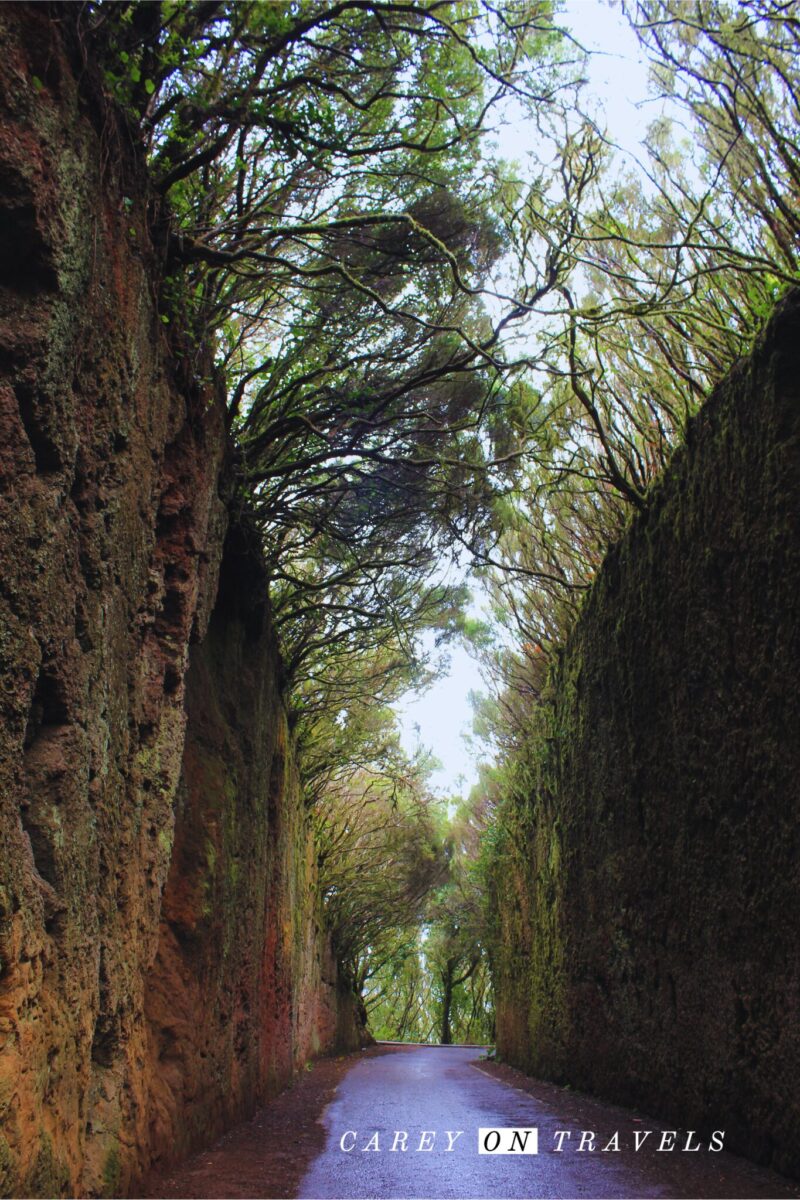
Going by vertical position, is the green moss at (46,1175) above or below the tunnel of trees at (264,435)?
below

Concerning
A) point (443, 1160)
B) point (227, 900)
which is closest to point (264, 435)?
point (227, 900)

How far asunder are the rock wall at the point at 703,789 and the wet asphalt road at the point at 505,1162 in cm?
33

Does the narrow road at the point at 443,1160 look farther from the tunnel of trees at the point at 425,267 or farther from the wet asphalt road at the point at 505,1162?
the tunnel of trees at the point at 425,267

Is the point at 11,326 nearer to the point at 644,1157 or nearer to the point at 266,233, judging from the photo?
the point at 266,233

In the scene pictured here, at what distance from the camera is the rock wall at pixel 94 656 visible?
9.21 ft

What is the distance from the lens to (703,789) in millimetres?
6184

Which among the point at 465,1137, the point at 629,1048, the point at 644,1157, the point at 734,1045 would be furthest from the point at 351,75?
the point at 629,1048

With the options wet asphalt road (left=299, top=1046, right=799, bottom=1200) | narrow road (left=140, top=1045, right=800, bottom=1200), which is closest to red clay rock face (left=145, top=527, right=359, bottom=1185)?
narrow road (left=140, top=1045, right=800, bottom=1200)

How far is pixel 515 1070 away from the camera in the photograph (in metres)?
15.2

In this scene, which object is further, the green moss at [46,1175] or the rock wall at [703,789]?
the rock wall at [703,789]

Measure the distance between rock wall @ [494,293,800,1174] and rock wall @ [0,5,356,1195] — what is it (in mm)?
3300

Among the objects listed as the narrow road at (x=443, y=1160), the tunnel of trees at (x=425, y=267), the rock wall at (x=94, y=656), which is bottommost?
the narrow road at (x=443, y=1160)

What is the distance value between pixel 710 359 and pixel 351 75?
10.5 feet

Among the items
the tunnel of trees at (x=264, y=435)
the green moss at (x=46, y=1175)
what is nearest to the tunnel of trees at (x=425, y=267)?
the tunnel of trees at (x=264, y=435)
